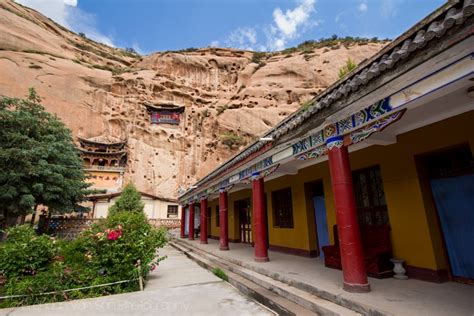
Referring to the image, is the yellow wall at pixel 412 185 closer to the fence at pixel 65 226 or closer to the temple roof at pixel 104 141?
the fence at pixel 65 226

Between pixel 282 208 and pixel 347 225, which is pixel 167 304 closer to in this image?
pixel 347 225

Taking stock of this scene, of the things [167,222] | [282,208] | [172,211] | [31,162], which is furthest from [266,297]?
[172,211]

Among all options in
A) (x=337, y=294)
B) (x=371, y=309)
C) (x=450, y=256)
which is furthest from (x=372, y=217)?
(x=371, y=309)

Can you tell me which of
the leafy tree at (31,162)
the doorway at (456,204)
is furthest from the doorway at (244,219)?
the leafy tree at (31,162)

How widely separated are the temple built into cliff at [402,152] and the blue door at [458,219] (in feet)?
0.04

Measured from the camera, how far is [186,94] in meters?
36.3

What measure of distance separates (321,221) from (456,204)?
3.47 metres

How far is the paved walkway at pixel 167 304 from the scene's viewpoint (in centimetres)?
379

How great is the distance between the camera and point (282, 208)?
888 cm

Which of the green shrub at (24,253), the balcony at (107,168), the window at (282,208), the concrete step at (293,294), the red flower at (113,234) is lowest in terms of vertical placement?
the concrete step at (293,294)

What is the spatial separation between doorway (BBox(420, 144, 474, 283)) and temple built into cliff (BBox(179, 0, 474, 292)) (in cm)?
1

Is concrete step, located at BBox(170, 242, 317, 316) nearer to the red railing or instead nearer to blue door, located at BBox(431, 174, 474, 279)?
blue door, located at BBox(431, 174, 474, 279)

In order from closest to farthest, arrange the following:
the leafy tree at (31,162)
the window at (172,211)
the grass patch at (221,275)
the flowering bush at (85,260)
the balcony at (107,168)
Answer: the flowering bush at (85,260)
the grass patch at (221,275)
the leafy tree at (31,162)
the window at (172,211)
the balcony at (107,168)

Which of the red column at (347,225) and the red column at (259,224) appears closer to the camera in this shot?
the red column at (347,225)
